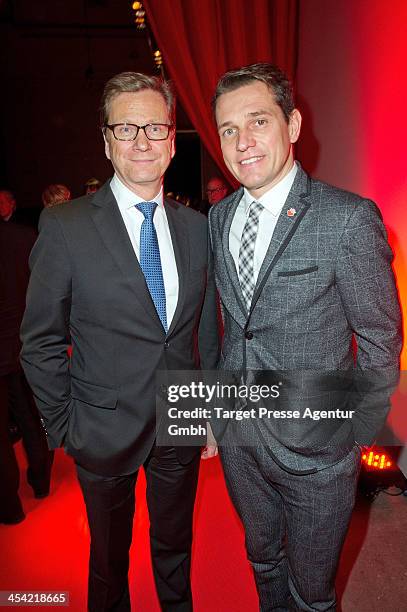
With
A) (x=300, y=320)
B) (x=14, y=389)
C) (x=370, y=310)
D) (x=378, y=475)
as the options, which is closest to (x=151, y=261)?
(x=300, y=320)

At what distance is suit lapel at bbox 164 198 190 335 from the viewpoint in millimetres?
1544

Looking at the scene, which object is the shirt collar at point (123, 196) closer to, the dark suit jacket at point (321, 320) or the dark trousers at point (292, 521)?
the dark suit jacket at point (321, 320)

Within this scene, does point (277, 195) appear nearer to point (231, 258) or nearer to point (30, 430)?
point (231, 258)

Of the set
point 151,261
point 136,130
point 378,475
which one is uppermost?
point 136,130

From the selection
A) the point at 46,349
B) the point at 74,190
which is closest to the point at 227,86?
the point at 46,349

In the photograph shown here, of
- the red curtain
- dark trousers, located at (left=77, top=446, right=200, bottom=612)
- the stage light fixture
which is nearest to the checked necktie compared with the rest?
dark trousers, located at (left=77, top=446, right=200, bottom=612)

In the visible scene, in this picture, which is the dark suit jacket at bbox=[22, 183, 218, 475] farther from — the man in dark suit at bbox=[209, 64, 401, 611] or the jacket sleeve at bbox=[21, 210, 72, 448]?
the man in dark suit at bbox=[209, 64, 401, 611]

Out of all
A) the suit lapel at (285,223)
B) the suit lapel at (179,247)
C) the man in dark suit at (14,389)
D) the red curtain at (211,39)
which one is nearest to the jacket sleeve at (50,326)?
the suit lapel at (179,247)

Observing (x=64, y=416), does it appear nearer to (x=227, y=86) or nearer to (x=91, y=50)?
(x=227, y=86)

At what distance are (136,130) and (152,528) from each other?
1.40 metres

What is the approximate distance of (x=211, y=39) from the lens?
3.67m

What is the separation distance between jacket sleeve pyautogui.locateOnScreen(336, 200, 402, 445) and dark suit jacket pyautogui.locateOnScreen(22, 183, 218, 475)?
53 cm

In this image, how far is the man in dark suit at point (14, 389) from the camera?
2547 millimetres

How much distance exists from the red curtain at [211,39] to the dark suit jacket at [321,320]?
2676 mm
